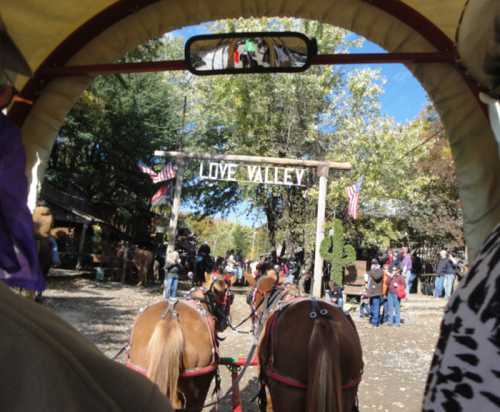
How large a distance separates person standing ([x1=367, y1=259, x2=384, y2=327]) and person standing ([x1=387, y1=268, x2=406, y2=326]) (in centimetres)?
41

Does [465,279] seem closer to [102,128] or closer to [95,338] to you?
[95,338]

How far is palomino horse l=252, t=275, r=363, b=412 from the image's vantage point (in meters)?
3.38

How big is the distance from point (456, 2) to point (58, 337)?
341 cm

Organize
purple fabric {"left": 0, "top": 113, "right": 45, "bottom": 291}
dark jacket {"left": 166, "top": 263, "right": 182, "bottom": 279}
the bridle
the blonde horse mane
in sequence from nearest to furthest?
purple fabric {"left": 0, "top": 113, "right": 45, "bottom": 291} < the blonde horse mane < the bridle < dark jacket {"left": 166, "top": 263, "right": 182, "bottom": 279}

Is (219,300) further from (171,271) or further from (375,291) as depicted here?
(375,291)

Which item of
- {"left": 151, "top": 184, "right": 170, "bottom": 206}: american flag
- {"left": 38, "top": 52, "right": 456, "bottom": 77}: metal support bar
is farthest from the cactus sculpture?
{"left": 38, "top": 52, "right": 456, "bottom": 77}: metal support bar

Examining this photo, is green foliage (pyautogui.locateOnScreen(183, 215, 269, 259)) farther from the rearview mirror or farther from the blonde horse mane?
the rearview mirror

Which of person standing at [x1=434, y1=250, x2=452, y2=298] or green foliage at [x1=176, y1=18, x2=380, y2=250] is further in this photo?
green foliage at [x1=176, y1=18, x2=380, y2=250]

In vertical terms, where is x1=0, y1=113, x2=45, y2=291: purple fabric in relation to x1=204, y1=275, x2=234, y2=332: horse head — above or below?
above

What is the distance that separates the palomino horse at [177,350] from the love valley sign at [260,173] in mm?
9071

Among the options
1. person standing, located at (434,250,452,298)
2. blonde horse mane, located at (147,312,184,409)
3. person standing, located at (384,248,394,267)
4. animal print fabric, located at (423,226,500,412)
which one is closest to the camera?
animal print fabric, located at (423,226,500,412)

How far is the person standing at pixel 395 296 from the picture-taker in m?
13.0

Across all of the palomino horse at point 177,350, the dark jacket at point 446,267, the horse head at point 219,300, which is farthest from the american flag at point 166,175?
→ the dark jacket at point 446,267

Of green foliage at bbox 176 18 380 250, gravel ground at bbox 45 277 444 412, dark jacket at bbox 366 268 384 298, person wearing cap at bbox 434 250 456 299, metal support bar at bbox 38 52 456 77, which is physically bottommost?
gravel ground at bbox 45 277 444 412
